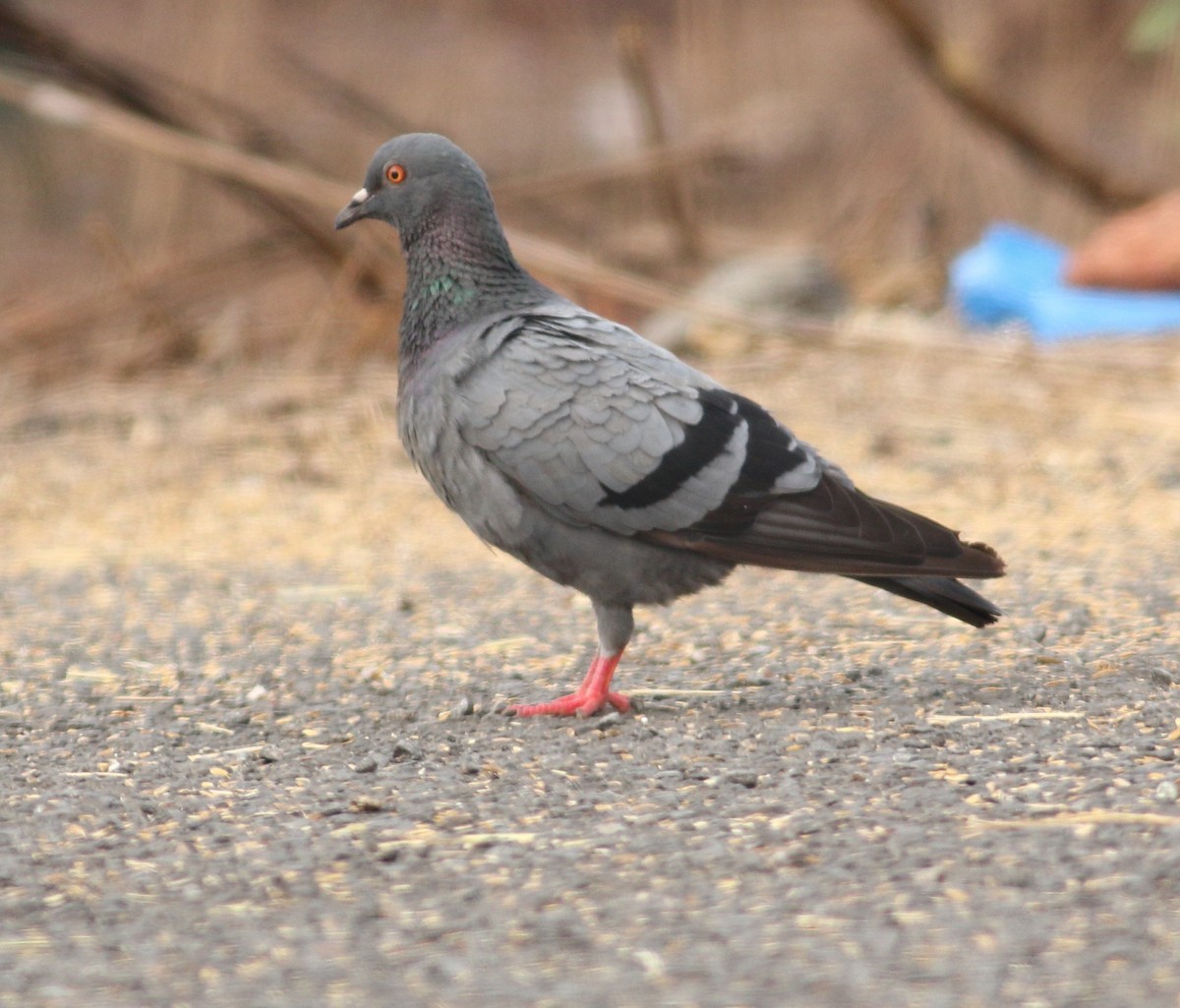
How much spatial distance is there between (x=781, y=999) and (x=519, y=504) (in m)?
1.69

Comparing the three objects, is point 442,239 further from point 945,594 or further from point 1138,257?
point 1138,257

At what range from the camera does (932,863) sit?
269 cm

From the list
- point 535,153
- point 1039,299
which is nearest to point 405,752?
point 1039,299

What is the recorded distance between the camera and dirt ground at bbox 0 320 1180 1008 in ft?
7.89

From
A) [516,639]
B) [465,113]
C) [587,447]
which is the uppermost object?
[465,113]

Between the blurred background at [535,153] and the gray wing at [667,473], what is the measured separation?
10.8ft

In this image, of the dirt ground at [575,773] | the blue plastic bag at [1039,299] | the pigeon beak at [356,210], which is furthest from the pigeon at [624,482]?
the blue plastic bag at [1039,299]

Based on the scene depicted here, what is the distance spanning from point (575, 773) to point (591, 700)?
1.68ft

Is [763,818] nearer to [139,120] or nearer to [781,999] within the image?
[781,999]

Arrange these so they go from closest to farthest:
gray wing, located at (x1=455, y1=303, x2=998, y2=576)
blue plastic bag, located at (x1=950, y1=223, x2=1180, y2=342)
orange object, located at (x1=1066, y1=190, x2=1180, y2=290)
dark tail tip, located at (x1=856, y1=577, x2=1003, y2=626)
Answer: gray wing, located at (x1=455, y1=303, x2=998, y2=576) < dark tail tip, located at (x1=856, y1=577, x2=1003, y2=626) < blue plastic bag, located at (x1=950, y1=223, x2=1180, y2=342) < orange object, located at (x1=1066, y1=190, x2=1180, y2=290)

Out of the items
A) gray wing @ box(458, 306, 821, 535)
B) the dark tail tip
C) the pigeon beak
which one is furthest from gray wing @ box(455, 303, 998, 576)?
the pigeon beak

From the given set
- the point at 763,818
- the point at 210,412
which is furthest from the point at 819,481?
the point at 210,412

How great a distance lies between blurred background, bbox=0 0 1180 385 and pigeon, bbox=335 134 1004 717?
3.25 metres

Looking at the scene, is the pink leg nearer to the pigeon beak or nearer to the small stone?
the small stone
